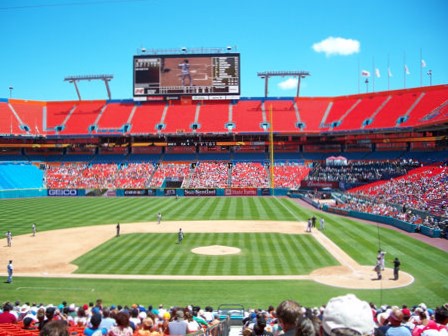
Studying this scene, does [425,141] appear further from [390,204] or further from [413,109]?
[390,204]

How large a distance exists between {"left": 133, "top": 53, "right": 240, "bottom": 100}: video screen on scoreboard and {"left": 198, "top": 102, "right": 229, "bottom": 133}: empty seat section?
12.3 feet

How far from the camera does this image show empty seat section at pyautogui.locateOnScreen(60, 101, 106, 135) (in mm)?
80875

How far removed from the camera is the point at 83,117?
3342 inches

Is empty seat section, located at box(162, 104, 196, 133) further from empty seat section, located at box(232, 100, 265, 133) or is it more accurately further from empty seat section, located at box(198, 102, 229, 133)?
empty seat section, located at box(232, 100, 265, 133)

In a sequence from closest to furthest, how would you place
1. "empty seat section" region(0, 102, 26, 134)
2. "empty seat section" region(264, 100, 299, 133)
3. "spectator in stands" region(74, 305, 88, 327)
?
"spectator in stands" region(74, 305, 88, 327) < "empty seat section" region(0, 102, 26, 134) < "empty seat section" region(264, 100, 299, 133)

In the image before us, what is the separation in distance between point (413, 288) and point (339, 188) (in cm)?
4357

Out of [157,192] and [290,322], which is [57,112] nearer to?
[157,192]

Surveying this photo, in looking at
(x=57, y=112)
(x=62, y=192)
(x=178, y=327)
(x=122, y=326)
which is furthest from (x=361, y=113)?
(x=122, y=326)

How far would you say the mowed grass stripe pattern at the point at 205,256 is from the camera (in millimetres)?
23859

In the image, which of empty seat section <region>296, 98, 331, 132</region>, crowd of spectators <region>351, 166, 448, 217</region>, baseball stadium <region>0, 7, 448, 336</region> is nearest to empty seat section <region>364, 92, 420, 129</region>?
baseball stadium <region>0, 7, 448, 336</region>

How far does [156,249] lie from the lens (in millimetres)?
28891

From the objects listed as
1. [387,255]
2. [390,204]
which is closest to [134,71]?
[390,204]

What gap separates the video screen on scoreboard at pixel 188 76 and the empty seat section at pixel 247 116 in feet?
12.1

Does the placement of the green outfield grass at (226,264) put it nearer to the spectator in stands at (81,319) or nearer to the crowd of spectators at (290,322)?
the crowd of spectators at (290,322)
